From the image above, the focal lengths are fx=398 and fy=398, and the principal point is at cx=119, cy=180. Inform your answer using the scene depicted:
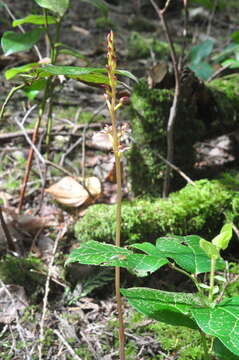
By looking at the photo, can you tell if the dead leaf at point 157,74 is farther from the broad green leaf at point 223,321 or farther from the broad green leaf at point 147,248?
the broad green leaf at point 223,321

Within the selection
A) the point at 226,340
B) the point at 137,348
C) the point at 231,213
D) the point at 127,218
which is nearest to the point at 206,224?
the point at 231,213

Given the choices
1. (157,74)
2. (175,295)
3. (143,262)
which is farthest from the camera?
(157,74)

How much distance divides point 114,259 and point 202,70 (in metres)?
1.89

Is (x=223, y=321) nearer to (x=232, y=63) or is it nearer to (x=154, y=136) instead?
(x=154, y=136)

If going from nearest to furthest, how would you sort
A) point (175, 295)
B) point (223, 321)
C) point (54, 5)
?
point (223, 321) < point (175, 295) < point (54, 5)

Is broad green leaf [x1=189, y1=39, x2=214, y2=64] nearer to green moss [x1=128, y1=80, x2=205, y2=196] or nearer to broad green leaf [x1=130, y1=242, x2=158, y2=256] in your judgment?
green moss [x1=128, y1=80, x2=205, y2=196]

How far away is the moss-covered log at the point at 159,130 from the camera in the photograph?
233 centimetres

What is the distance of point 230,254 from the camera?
6.89ft

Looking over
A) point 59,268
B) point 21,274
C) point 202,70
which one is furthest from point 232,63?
point 21,274

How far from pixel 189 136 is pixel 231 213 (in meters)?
0.57

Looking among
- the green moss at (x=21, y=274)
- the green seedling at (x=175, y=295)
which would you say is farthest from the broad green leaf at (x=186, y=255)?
the green moss at (x=21, y=274)

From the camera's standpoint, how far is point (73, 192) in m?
2.49

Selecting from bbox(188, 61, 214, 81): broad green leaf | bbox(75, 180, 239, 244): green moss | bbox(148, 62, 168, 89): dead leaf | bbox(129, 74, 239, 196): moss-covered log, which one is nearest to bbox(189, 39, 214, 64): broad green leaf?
bbox(188, 61, 214, 81): broad green leaf

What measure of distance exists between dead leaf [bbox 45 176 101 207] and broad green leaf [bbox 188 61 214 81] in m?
0.96
